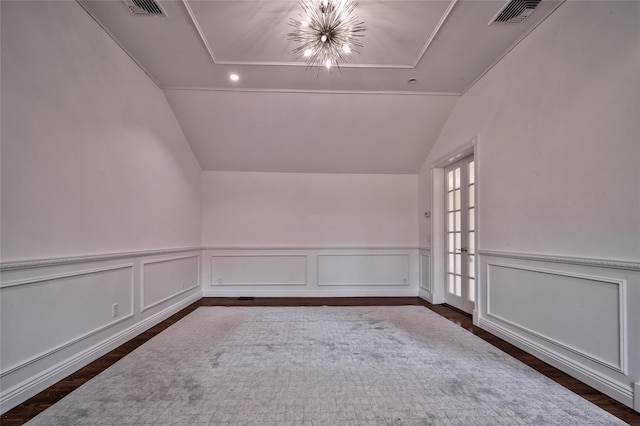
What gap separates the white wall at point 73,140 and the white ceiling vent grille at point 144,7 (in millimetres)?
432

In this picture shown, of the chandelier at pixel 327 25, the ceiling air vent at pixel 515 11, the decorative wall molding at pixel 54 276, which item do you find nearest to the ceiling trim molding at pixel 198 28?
the chandelier at pixel 327 25

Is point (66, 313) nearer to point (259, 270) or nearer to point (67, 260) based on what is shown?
point (67, 260)

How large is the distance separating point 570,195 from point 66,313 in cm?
415

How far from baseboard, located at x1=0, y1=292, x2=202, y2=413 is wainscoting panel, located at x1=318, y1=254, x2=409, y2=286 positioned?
8.87 ft

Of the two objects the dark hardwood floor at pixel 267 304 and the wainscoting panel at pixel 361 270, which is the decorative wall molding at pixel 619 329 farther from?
the wainscoting panel at pixel 361 270

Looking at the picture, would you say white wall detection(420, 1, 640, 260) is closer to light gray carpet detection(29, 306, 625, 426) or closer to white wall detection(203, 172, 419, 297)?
light gray carpet detection(29, 306, 625, 426)

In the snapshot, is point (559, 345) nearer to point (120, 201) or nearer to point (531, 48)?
point (531, 48)

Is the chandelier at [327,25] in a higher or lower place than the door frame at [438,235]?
higher

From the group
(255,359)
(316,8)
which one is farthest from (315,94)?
(255,359)

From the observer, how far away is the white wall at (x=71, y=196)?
1.89 metres

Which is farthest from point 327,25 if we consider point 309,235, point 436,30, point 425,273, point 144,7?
point 425,273

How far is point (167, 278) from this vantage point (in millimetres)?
3848

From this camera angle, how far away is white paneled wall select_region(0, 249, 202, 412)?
187 centimetres

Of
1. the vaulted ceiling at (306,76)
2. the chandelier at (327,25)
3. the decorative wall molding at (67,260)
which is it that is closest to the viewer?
the decorative wall molding at (67,260)
